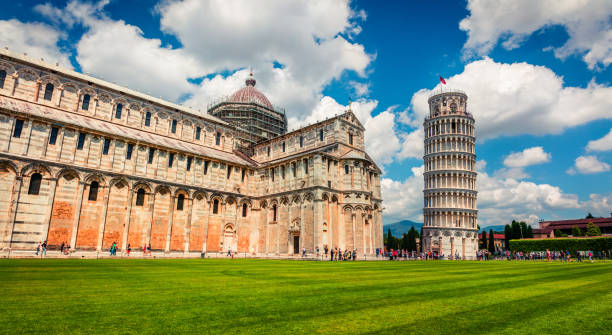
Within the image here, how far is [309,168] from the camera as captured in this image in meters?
41.1

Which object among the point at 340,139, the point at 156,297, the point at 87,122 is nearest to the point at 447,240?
the point at 340,139

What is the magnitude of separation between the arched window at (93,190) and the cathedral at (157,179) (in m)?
0.09

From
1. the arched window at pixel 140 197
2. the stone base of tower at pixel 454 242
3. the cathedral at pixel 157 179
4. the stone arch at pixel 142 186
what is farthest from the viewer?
the stone base of tower at pixel 454 242

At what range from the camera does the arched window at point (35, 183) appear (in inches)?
1182

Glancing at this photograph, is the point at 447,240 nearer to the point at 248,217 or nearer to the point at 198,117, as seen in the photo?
the point at 248,217

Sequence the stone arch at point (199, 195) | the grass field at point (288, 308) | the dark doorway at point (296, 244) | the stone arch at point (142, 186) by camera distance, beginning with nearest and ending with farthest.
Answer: the grass field at point (288, 308), the stone arch at point (142, 186), the stone arch at point (199, 195), the dark doorway at point (296, 244)

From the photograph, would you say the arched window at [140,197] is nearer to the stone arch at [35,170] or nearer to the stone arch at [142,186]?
the stone arch at [142,186]

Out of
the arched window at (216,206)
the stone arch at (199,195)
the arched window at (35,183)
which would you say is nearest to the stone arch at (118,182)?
the arched window at (35,183)

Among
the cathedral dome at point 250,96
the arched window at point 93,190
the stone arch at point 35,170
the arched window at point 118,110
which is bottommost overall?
the arched window at point 93,190

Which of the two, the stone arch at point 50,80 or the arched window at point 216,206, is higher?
the stone arch at point 50,80

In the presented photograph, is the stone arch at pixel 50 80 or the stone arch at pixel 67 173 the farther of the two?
the stone arch at pixel 50 80

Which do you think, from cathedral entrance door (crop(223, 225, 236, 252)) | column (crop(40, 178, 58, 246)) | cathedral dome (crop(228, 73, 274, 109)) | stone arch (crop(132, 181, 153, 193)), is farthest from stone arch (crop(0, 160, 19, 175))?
cathedral dome (crop(228, 73, 274, 109))

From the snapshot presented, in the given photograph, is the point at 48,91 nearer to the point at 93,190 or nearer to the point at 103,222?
the point at 93,190

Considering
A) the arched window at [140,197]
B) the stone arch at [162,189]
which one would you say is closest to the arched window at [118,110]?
the arched window at [140,197]
